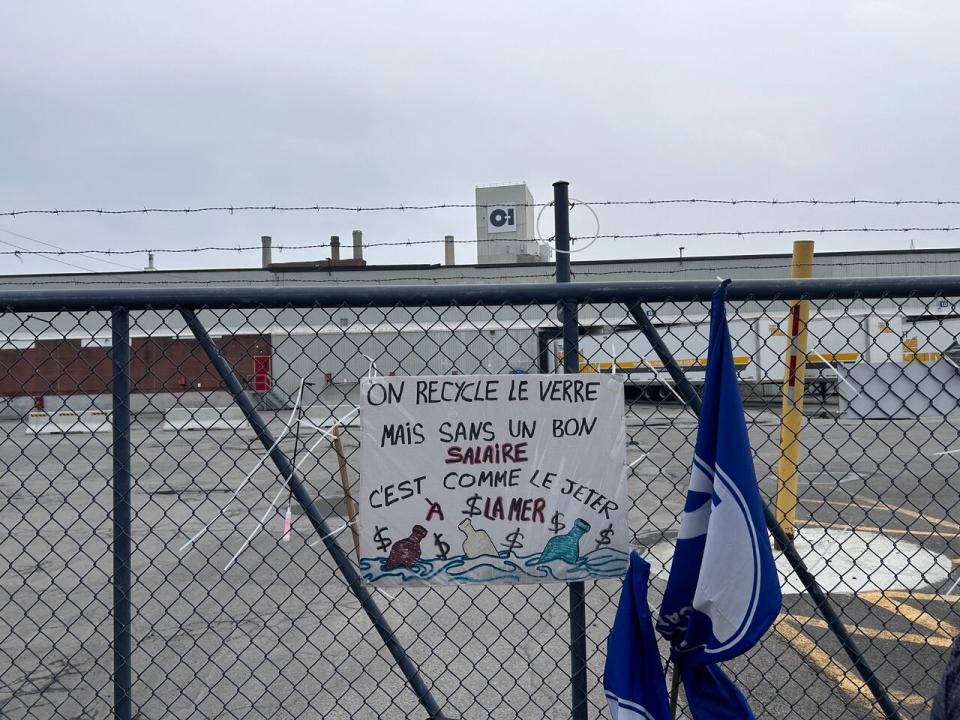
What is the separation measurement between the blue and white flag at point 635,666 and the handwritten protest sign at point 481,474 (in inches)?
8.3

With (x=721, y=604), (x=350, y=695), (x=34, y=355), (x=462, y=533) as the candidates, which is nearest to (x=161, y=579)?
(x=350, y=695)

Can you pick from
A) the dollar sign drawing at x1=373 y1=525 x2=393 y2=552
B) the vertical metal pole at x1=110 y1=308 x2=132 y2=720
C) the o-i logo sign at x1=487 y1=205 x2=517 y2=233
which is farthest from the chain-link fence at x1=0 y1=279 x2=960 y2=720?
the o-i logo sign at x1=487 y1=205 x2=517 y2=233

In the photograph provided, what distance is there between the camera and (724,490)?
228cm

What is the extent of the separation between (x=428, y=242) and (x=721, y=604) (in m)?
9.37

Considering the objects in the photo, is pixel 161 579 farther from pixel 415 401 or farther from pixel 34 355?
pixel 34 355

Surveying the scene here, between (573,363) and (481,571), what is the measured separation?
2.36 ft

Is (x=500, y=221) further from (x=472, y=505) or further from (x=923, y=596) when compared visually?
(x=472, y=505)

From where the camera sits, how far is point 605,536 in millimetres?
2543

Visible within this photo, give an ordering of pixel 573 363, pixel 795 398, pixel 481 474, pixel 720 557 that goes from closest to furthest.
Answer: pixel 720 557 → pixel 481 474 → pixel 573 363 → pixel 795 398

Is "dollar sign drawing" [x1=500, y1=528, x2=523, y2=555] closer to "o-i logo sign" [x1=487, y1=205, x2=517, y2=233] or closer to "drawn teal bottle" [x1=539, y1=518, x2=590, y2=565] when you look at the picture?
"drawn teal bottle" [x1=539, y1=518, x2=590, y2=565]

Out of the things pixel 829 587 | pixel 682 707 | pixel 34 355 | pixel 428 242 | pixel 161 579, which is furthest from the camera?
pixel 34 355

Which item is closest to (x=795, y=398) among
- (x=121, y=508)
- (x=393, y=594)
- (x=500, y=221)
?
(x=393, y=594)

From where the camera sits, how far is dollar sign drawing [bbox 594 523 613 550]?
2539mm

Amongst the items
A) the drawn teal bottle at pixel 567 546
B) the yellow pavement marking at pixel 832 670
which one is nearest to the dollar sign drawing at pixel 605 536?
the drawn teal bottle at pixel 567 546
